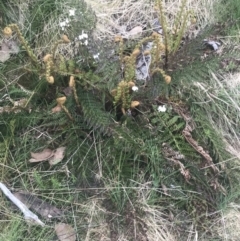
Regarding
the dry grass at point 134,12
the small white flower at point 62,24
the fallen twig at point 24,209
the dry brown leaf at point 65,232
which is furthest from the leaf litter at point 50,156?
the dry grass at point 134,12

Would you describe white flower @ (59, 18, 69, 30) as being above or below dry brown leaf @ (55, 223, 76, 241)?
above

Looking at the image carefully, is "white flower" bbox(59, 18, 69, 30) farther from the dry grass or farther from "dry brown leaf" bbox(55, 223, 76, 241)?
"dry brown leaf" bbox(55, 223, 76, 241)

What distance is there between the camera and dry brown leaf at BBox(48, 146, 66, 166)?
259 cm

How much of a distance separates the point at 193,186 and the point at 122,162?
353 millimetres

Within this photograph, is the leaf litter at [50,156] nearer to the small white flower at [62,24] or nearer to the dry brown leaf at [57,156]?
the dry brown leaf at [57,156]

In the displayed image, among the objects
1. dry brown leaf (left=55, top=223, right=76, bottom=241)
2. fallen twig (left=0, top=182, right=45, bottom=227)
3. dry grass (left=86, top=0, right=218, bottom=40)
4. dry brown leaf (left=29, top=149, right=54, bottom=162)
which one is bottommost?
dry brown leaf (left=55, top=223, right=76, bottom=241)

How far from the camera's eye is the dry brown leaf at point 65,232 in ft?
7.98

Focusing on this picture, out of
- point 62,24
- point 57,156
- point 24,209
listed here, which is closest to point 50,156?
point 57,156

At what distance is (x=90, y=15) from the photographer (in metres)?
2.86

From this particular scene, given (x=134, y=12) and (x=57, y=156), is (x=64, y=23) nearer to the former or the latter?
(x=134, y=12)

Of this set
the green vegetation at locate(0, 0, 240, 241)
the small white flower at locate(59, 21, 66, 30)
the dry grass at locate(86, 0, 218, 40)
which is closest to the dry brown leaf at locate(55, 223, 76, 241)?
the green vegetation at locate(0, 0, 240, 241)

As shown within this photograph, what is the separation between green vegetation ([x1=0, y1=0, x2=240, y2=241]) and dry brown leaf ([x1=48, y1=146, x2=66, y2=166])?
27 mm

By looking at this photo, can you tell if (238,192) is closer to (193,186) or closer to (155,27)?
(193,186)

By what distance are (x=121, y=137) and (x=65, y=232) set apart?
1.64 feet
